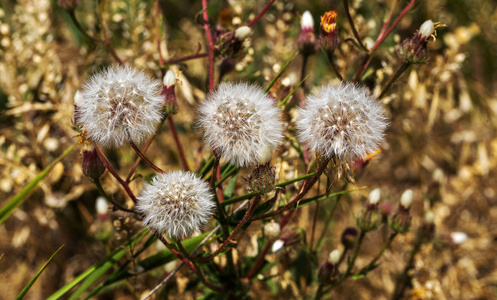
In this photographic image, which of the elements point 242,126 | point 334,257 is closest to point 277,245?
point 334,257

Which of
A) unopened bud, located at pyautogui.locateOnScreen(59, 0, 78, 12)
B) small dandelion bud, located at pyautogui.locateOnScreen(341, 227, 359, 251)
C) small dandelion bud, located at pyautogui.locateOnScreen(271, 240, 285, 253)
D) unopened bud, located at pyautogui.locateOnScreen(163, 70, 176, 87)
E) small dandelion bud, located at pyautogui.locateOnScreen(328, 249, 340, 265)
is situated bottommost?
small dandelion bud, located at pyautogui.locateOnScreen(341, 227, 359, 251)

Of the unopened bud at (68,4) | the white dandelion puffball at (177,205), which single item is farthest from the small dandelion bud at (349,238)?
the unopened bud at (68,4)

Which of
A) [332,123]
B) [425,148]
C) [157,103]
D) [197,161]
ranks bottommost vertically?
[425,148]

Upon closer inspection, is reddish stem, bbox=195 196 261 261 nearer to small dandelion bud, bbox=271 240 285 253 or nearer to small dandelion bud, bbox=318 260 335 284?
small dandelion bud, bbox=271 240 285 253

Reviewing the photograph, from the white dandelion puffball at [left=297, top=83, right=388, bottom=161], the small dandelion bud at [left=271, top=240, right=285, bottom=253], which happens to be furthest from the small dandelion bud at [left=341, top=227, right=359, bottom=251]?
the white dandelion puffball at [left=297, top=83, right=388, bottom=161]

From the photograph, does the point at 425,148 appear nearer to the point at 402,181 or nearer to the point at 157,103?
the point at 402,181

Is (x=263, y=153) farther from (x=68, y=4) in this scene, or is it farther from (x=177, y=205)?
(x=68, y=4)

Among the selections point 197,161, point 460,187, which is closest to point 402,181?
point 460,187
